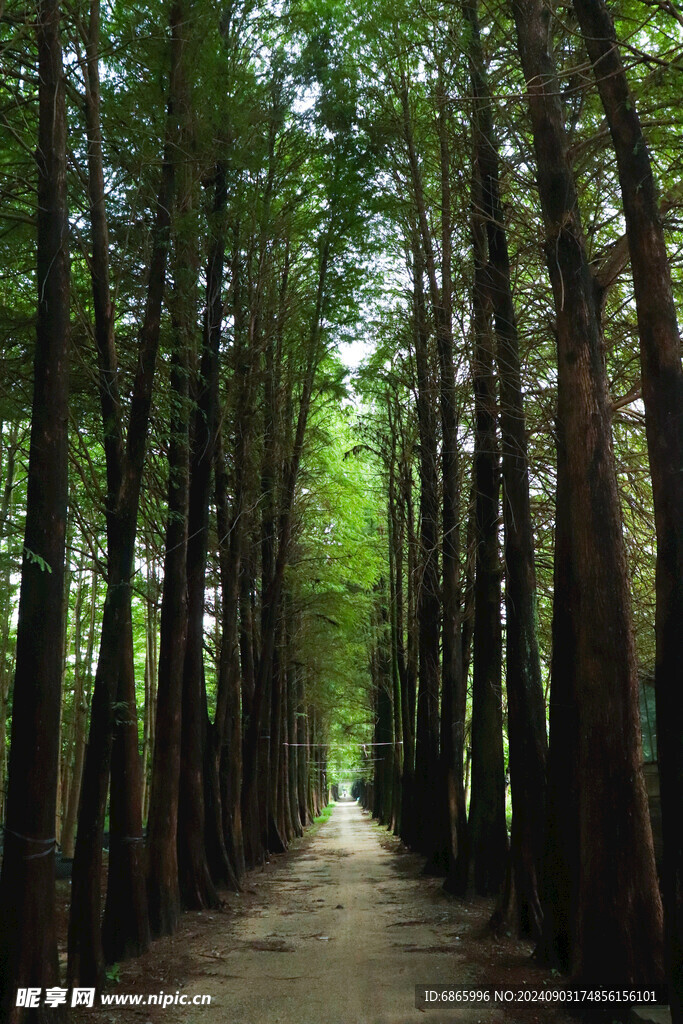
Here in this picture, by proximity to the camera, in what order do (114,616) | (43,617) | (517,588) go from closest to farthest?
1. (43,617)
2. (114,616)
3. (517,588)

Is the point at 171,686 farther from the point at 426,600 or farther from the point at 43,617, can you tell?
the point at 426,600

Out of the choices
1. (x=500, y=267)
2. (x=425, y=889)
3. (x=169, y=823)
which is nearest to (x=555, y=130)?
(x=500, y=267)

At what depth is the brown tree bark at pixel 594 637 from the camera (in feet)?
20.8

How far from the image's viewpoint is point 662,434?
17.9 ft

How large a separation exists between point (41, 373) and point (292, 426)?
12.5 meters

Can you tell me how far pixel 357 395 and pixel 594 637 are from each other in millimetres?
13355

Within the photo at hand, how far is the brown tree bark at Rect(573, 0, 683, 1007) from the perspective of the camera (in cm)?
513

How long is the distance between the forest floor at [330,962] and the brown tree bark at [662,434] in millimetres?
2173

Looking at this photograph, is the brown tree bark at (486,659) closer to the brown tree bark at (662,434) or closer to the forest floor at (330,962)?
the forest floor at (330,962)

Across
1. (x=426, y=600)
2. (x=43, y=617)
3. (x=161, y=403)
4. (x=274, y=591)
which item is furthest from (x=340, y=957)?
(x=274, y=591)

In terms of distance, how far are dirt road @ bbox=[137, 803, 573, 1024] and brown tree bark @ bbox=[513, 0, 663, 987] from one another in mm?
847

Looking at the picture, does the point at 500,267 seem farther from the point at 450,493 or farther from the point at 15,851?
the point at 15,851

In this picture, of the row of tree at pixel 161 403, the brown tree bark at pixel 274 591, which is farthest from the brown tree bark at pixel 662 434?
the brown tree bark at pixel 274 591

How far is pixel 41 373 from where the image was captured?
667 centimetres
